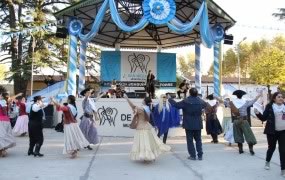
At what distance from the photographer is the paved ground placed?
7945 mm

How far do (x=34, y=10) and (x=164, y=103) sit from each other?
21356 mm

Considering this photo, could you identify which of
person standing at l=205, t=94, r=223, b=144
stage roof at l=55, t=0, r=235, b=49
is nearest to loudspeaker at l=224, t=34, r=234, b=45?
stage roof at l=55, t=0, r=235, b=49

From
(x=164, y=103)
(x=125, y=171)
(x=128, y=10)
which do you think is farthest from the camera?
(x=128, y=10)

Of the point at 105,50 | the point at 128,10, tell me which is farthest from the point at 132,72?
the point at 128,10

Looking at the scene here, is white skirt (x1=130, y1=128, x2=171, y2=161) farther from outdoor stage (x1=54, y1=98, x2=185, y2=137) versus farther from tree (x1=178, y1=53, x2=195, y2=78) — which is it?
tree (x1=178, y1=53, x2=195, y2=78)

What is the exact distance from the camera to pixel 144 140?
935 cm

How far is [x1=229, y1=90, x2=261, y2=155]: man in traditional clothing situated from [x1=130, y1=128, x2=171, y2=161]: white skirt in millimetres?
2560

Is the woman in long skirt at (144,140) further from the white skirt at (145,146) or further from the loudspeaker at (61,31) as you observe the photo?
the loudspeaker at (61,31)

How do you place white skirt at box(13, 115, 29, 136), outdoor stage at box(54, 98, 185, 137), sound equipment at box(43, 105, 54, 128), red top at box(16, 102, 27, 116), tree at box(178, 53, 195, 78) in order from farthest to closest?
tree at box(178, 53, 195, 78)
sound equipment at box(43, 105, 54, 128)
outdoor stage at box(54, 98, 185, 137)
red top at box(16, 102, 27, 116)
white skirt at box(13, 115, 29, 136)

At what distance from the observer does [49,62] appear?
A: 31125 millimetres

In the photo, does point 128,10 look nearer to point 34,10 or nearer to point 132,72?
point 132,72

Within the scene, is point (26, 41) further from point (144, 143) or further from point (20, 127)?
point (144, 143)

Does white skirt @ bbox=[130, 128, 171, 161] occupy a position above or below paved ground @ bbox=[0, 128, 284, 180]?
above

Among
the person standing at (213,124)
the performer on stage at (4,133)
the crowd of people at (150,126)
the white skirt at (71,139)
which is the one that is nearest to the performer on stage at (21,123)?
the crowd of people at (150,126)
